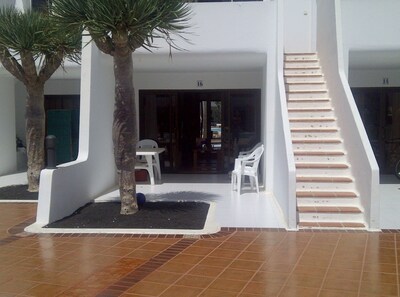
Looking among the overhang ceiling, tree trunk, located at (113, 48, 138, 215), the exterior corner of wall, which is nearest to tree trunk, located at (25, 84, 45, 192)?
the exterior corner of wall

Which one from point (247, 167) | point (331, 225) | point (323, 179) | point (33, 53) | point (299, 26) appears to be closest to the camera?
point (331, 225)

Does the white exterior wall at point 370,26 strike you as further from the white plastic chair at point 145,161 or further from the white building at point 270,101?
the white plastic chair at point 145,161

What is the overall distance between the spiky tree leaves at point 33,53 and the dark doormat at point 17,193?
9.2 inches

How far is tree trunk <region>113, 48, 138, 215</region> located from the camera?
6.73 m

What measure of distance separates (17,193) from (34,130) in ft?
4.34

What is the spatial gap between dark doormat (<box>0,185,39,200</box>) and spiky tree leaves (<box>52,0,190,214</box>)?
2.74 metres

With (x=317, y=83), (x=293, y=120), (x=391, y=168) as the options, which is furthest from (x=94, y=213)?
(x=391, y=168)

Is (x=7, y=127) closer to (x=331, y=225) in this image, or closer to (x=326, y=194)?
(x=326, y=194)

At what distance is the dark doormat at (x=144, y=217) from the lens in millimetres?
6469

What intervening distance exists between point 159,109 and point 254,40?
164 inches

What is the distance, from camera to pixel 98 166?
28.9 feet

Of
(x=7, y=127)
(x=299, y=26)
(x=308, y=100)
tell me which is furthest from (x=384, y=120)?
(x=7, y=127)

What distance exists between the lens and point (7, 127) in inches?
471

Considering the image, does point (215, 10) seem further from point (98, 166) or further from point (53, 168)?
point (53, 168)
